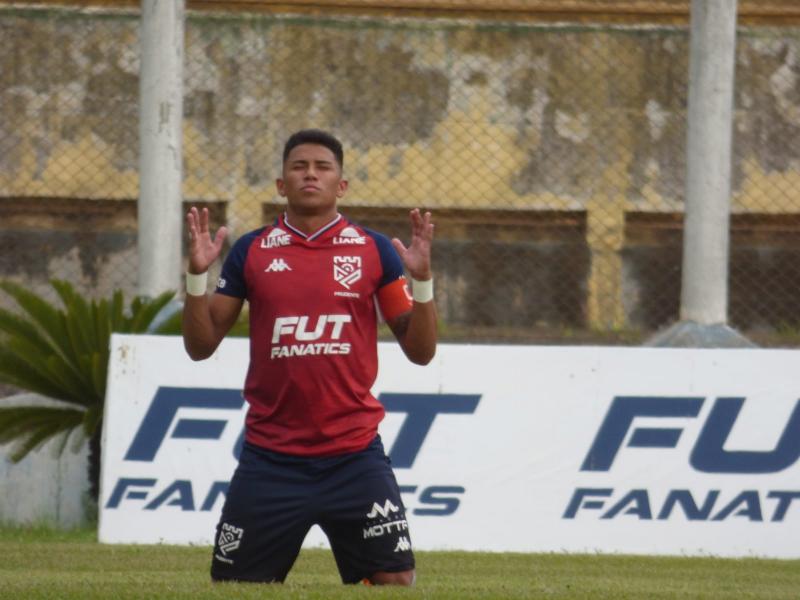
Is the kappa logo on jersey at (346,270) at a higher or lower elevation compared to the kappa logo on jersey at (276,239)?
lower

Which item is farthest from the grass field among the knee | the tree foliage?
the tree foliage

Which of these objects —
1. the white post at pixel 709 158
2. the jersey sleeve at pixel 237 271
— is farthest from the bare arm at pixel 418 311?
the white post at pixel 709 158

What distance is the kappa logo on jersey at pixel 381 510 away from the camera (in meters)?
5.96

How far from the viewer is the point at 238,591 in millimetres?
5703

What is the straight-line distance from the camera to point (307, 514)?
5945 mm

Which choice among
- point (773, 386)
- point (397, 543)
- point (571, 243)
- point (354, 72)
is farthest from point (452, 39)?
point (397, 543)

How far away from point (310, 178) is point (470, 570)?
151 inches

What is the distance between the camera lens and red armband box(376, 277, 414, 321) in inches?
243

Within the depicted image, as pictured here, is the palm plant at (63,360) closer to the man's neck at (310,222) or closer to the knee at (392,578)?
the man's neck at (310,222)

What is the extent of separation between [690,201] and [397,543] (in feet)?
20.8

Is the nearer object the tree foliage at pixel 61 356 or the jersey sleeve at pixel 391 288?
the jersey sleeve at pixel 391 288

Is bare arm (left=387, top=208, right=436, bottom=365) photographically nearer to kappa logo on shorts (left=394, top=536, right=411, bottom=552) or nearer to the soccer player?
the soccer player

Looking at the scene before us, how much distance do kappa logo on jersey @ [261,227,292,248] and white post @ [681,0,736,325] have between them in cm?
599

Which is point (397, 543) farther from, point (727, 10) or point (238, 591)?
point (727, 10)
